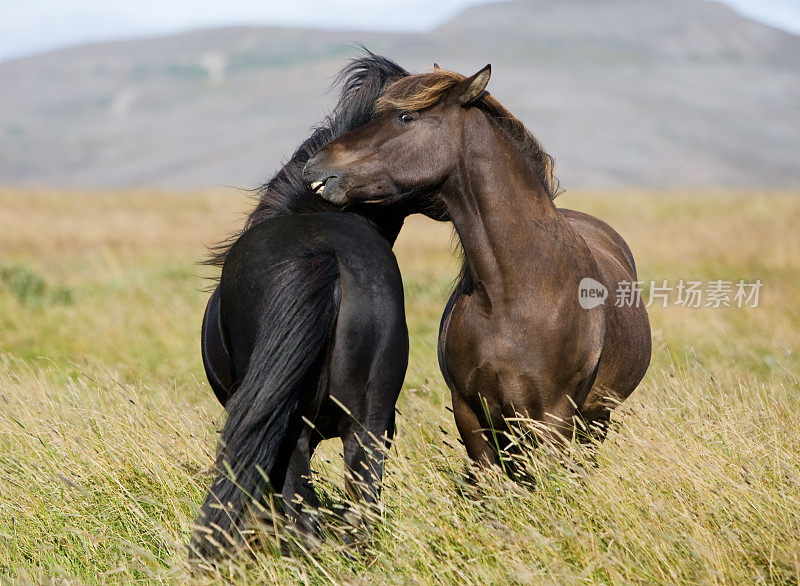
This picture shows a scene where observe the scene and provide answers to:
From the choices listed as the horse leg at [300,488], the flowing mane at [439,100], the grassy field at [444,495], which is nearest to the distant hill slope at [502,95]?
the grassy field at [444,495]

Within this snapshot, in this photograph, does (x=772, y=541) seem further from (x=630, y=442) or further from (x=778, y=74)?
(x=778, y=74)

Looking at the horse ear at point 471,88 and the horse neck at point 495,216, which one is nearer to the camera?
the horse ear at point 471,88

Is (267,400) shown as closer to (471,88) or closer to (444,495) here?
(444,495)

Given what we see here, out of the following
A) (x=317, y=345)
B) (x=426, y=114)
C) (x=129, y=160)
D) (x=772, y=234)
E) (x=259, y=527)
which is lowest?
(x=129, y=160)

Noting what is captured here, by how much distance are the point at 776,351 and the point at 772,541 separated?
5.00 metres

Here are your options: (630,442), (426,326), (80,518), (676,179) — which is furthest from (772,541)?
(676,179)

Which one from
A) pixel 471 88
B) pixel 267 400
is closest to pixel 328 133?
pixel 471 88

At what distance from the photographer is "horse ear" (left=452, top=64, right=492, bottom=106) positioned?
10.8ft

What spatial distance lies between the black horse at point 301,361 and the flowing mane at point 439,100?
53 centimetres

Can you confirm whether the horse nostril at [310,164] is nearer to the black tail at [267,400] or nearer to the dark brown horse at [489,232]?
the dark brown horse at [489,232]

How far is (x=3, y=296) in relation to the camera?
9.48 metres

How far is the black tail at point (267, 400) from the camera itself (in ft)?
9.34

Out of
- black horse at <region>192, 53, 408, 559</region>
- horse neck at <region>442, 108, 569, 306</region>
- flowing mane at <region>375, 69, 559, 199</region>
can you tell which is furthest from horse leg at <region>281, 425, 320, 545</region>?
flowing mane at <region>375, 69, 559, 199</region>

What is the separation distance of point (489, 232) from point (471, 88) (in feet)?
1.97
